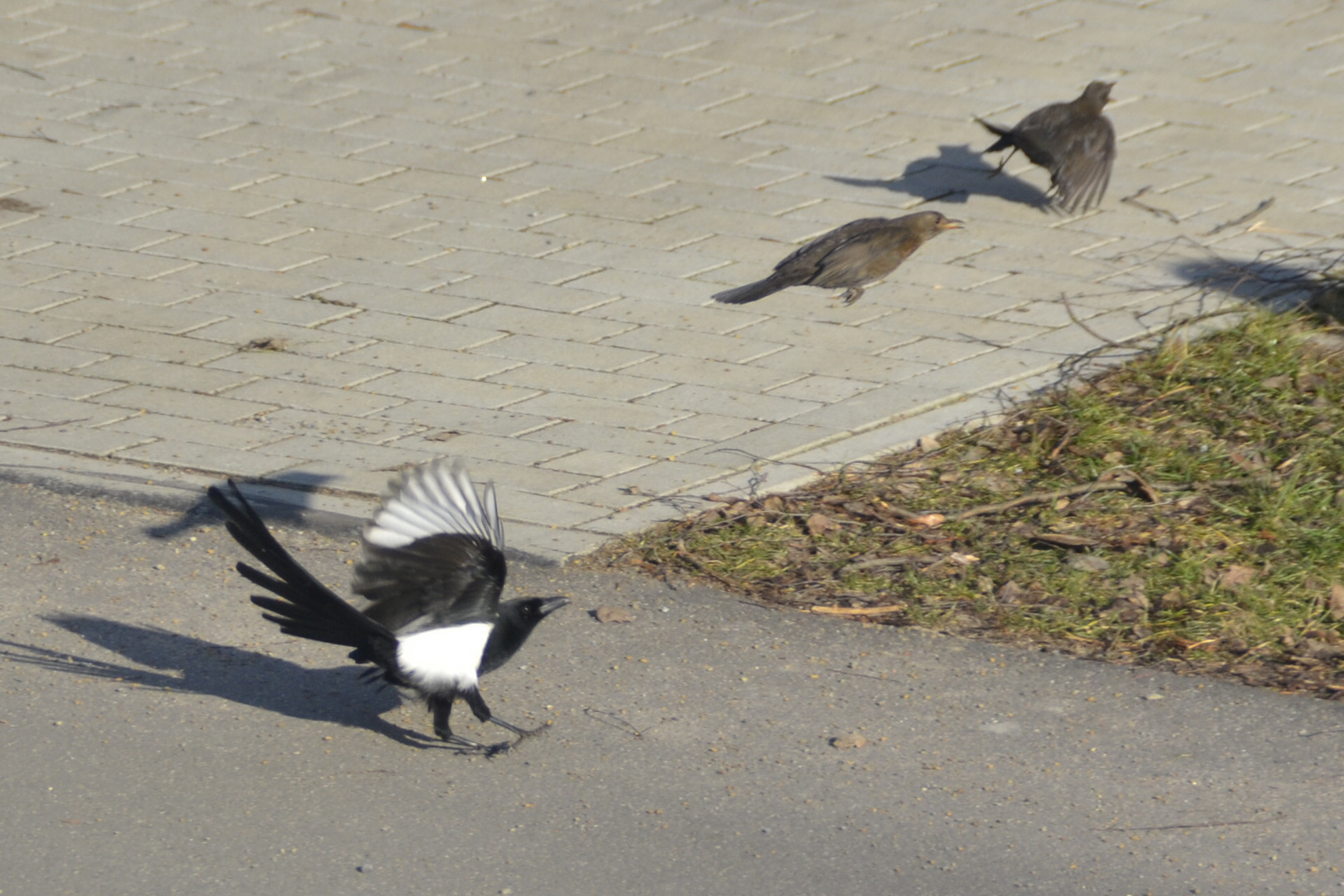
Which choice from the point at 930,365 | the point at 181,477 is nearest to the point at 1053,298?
the point at 930,365

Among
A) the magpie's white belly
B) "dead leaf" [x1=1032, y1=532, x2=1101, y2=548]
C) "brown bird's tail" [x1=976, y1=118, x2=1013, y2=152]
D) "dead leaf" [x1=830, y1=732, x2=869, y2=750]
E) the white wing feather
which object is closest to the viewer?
the magpie's white belly

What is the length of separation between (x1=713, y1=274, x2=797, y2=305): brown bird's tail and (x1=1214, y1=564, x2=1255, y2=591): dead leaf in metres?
2.35

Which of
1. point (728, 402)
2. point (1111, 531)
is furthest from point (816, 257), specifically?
point (1111, 531)

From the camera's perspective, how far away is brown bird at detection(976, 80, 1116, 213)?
751cm

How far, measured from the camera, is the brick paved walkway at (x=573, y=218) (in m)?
6.05

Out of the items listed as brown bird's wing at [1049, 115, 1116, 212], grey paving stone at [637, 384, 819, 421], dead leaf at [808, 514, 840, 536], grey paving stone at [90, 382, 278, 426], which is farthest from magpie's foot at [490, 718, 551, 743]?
brown bird's wing at [1049, 115, 1116, 212]

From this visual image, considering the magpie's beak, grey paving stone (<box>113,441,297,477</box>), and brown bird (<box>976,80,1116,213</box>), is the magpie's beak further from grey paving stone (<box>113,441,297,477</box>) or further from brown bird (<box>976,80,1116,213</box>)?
brown bird (<box>976,80,1116,213</box>)

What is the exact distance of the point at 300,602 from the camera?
402cm

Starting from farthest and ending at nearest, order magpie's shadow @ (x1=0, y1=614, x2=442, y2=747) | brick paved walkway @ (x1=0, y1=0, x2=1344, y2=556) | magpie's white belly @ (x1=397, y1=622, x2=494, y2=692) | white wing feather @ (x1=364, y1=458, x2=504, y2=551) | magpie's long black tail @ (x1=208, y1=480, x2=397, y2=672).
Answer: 1. brick paved walkway @ (x1=0, y1=0, x2=1344, y2=556)
2. magpie's shadow @ (x1=0, y1=614, x2=442, y2=747)
3. white wing feather @ (x1=364, y1=458, x2=504, y2=551)
4. magpie's white belly @ (x1=397, y1=622, x2=494, y2=692)
5. magpie's long black tail @ (x1=208, y1=480, x2=397, y2=672)

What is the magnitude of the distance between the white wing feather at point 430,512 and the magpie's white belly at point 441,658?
10.0 inches

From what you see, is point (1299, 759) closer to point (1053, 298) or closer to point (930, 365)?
point (930, 365)

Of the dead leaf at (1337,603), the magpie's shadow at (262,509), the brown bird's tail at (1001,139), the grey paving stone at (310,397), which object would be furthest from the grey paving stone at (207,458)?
the brown bird's tail at (1001,139)

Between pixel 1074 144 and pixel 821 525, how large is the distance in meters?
3.06

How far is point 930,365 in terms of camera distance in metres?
6.50
